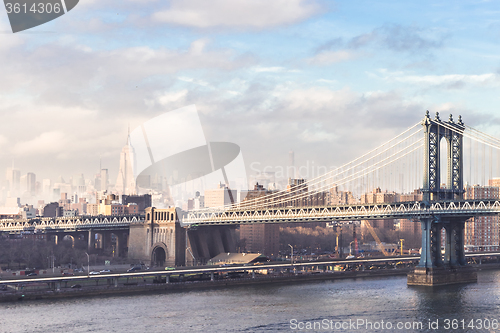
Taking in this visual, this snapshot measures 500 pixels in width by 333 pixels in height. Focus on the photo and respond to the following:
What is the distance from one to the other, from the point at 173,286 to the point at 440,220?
29661 millimetres

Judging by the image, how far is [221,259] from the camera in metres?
95.8

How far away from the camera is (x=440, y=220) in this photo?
251 feet

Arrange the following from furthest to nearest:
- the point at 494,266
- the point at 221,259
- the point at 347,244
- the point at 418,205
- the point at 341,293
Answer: the point at 347,244, the point at 494,266, the point at 221,259, the point at 418,205, the point at 341,293

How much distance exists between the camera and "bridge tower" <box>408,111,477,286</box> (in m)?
75.9

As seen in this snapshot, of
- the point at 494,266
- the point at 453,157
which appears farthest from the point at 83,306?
the point at 494,266

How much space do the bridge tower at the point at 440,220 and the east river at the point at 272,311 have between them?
3.69 metres

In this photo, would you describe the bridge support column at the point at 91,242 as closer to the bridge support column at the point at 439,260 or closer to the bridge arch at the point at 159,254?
the bridge arch at the point at 159,254

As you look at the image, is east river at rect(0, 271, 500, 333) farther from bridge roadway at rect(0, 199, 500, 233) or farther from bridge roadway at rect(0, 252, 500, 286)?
bridge roadway at rect(0, 199, 500, 233)

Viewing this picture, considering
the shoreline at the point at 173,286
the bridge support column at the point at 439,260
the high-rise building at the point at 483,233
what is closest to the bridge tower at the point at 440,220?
the bridge support column at the point at 439,260

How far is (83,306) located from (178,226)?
41.2m

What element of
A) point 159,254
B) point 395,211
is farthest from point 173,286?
point 159,254

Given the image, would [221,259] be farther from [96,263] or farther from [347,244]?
[347,244]

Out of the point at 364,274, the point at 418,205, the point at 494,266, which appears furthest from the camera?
the point at 494,266

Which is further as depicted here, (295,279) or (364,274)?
(364,274)
